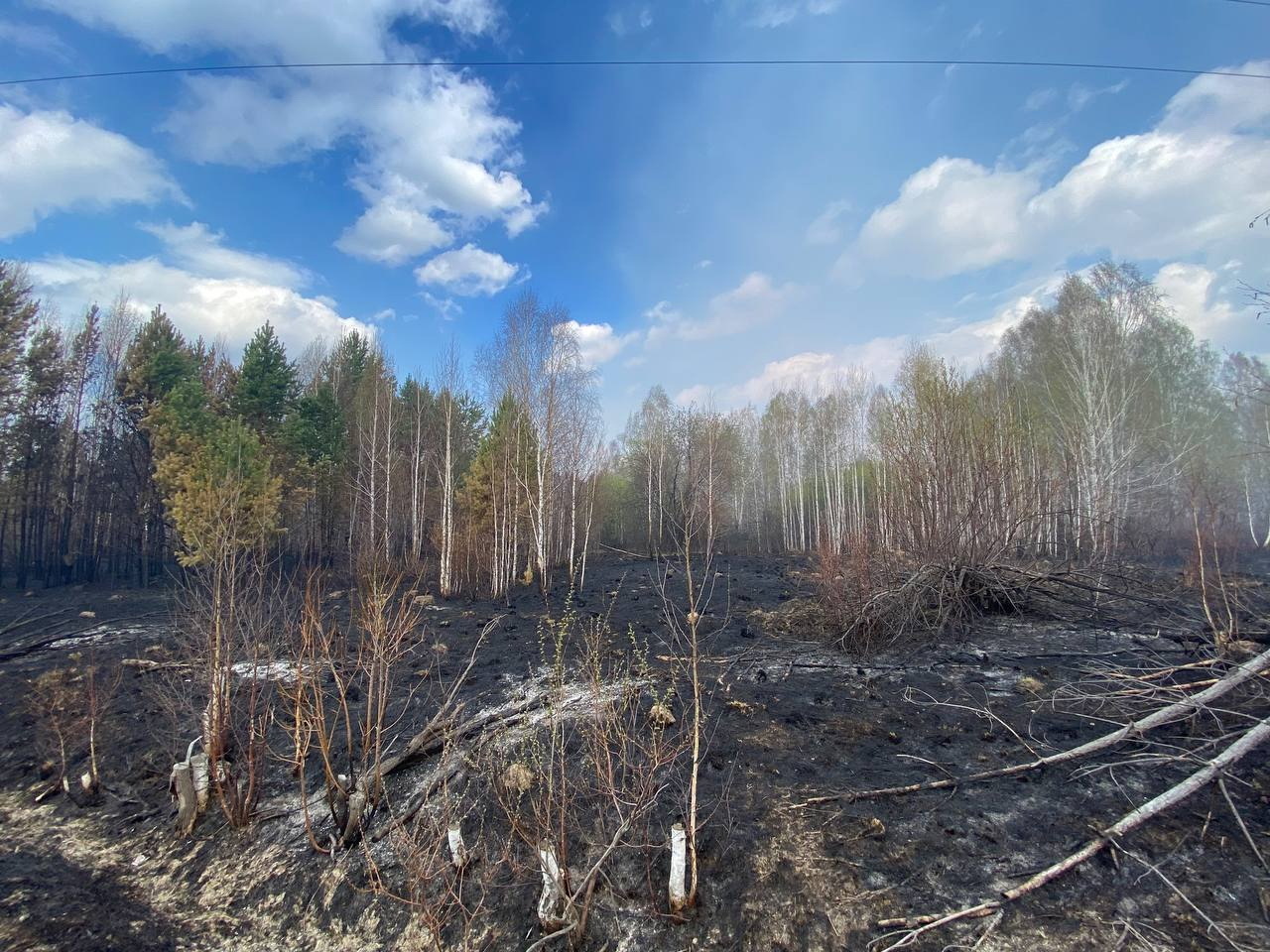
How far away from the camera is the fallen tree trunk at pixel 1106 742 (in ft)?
12.5

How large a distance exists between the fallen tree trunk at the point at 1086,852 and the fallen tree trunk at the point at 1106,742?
11.0 inches

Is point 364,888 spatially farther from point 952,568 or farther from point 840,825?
point 952,568

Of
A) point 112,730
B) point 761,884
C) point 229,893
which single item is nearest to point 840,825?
point 761,884

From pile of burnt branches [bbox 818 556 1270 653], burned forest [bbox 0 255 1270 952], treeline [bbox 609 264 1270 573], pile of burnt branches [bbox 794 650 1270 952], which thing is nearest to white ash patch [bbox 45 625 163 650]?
burned forest [bbox 0 255 1270 952]

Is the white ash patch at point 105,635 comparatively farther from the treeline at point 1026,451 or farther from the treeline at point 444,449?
the treeline at point 1026,451

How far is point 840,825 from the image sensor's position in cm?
383

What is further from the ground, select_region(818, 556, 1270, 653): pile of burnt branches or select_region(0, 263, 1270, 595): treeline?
select_region(0, 263, 1270, 595): treeline

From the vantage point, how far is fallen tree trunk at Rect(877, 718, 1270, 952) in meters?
2.87

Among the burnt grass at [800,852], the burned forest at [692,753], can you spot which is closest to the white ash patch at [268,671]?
the burned forest at [692,753]

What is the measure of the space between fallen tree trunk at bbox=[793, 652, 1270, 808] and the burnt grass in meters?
0.08

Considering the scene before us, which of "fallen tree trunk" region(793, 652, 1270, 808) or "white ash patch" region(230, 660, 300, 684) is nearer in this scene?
"fallen tree trunk" region(793, 652, 1270, 808)

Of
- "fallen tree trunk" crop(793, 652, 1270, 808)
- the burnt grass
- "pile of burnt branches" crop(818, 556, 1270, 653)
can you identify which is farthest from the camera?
"pile of burnt branches" crop(818, 556, 1270, 653)

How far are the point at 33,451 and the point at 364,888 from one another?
2604 cm

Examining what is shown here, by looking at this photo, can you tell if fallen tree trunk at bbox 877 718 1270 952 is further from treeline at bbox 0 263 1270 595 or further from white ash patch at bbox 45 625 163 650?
white ash patch at bbox 45 625 163 650
